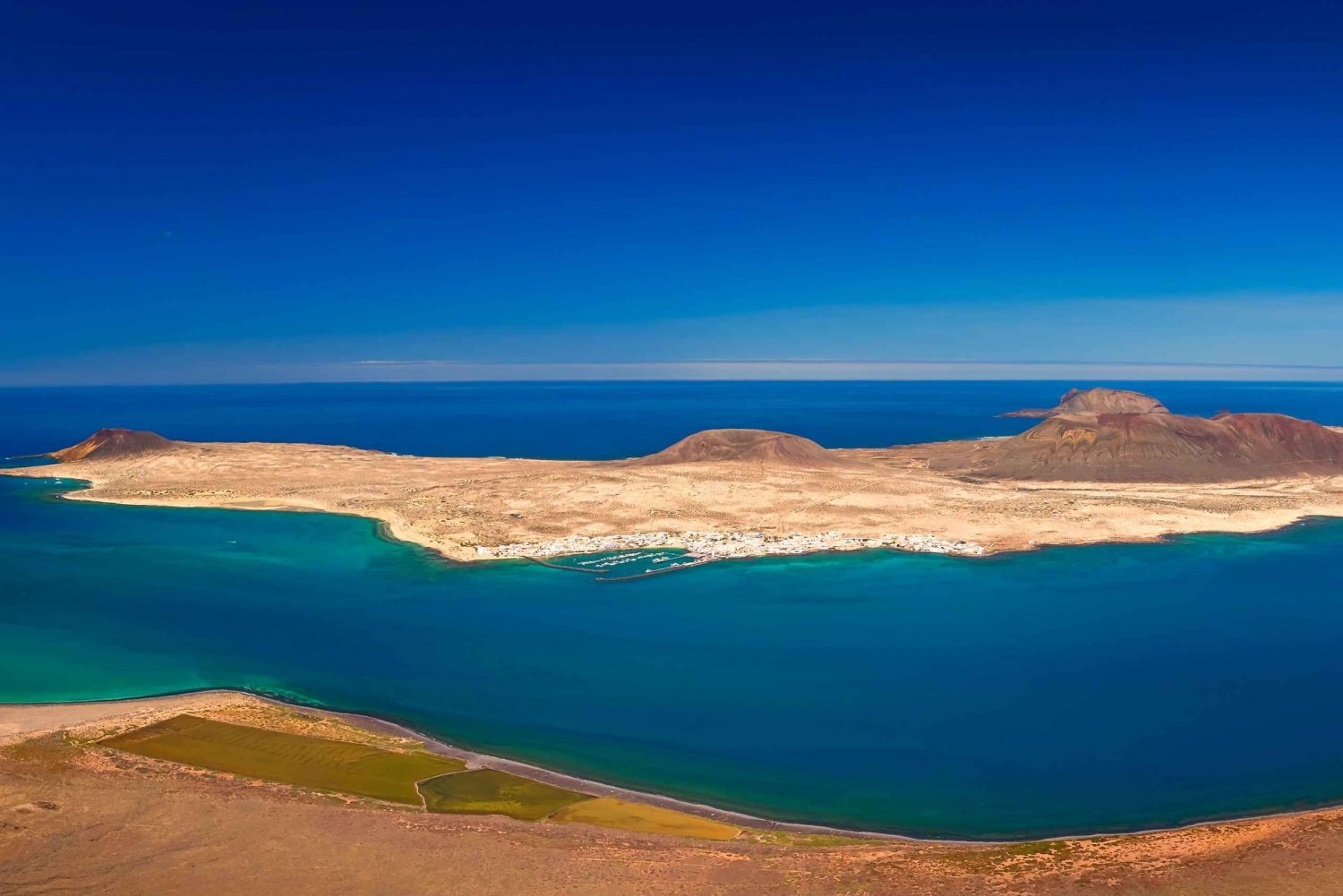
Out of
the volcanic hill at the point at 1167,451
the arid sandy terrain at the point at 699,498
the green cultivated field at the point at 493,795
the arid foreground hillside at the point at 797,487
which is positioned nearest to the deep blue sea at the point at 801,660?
the green cultivated field at the point at 493,795

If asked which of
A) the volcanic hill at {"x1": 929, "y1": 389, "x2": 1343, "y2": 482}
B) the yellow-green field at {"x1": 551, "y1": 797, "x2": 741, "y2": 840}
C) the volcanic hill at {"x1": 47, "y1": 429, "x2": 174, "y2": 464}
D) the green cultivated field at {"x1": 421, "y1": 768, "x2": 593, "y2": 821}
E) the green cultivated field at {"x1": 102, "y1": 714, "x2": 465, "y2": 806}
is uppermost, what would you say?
the volcanic hill at {"x1": 47, "y1": 429, "x2": 174, "y2": 464}

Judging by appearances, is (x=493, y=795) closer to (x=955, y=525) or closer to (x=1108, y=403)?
(x=955, y=525)

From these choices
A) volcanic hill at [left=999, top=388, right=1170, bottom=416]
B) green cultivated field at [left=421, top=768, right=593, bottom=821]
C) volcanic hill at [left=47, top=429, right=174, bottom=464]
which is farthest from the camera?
volcanic hill at [left=999, top=388, right=1170, bottom=416]

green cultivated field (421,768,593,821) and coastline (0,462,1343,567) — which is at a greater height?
coastline (0,462,1343,567)

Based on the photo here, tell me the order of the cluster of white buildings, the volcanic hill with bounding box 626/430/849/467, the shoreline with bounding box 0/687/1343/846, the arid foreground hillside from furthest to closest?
the volcanic hill with bounding box 626/430/849/467 → the arid foreground hillside → the cluster of white buildings → the shoreline with bounding box 0/687/1343/846

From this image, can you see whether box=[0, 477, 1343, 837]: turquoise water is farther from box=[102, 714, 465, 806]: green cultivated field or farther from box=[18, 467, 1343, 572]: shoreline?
box=[102, 714, 465, 806]: green cultivated field

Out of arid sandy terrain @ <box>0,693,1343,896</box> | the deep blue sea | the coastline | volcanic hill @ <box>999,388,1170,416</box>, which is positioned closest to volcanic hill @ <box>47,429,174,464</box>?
the coastline

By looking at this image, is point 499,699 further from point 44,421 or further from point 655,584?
point 44,421

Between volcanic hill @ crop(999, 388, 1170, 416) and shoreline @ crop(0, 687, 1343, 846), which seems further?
volcanic hill @ crop(999, 388, 1170, 416)
